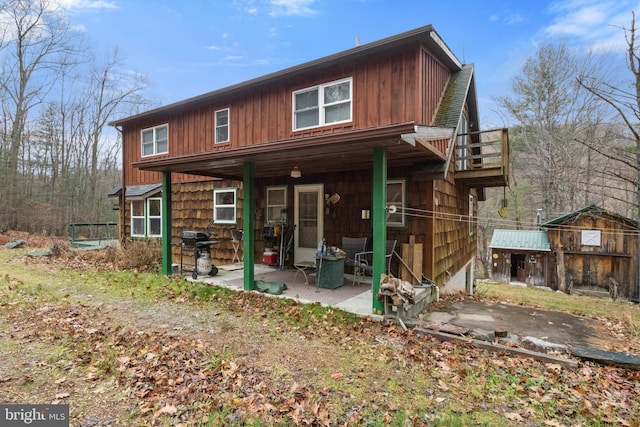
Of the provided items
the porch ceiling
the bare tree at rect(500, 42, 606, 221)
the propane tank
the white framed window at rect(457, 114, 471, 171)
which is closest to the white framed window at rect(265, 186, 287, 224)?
the porch ceiling

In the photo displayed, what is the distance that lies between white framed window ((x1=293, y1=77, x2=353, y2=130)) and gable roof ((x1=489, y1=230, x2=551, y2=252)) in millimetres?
14015

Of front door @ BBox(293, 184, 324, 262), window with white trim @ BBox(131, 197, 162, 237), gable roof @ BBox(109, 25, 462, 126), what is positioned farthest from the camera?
window with white trim @ BBox(131, 197, 162, 237)

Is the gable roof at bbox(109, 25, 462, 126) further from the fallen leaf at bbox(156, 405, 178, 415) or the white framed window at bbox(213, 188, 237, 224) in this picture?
the fallen leaf at bbox(156, 405, 178, 415)

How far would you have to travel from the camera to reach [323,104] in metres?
7.43

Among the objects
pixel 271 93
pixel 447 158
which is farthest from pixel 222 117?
pixel 447 158

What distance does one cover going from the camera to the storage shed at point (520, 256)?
1584cm

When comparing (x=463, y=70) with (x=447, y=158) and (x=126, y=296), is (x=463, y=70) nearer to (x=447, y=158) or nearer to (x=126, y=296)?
(x=447, y=158)

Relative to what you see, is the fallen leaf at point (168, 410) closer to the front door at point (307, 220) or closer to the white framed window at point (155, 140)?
the front door at point (307, 220)

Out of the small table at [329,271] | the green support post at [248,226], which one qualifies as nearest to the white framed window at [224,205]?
the green support post at [248,226]

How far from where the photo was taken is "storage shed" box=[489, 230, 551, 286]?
52.0 feet

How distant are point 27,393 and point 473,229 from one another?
11.3 m

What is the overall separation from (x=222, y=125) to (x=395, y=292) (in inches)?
291

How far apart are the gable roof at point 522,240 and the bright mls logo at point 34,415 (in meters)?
18.4

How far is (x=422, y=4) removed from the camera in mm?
11484
